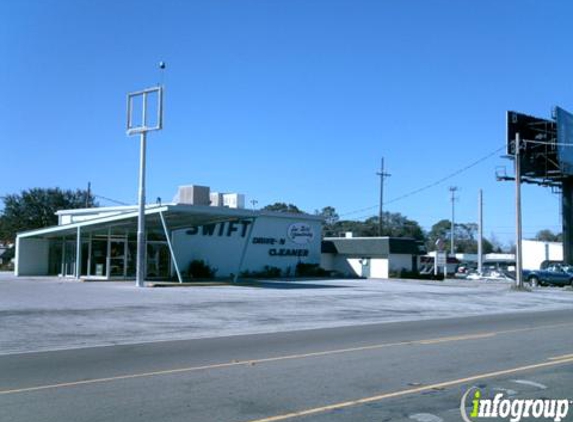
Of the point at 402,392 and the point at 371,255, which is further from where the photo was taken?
the point at 371,255

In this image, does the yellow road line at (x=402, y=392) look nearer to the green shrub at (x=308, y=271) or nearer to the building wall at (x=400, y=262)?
the green shrub at (x=308, y=271)

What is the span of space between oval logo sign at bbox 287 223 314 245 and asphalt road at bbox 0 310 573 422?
124 feet

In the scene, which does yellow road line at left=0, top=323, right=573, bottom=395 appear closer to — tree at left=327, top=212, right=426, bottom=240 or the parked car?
the parked car

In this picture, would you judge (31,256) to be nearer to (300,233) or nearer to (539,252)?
(300,233)

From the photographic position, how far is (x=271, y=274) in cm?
5047

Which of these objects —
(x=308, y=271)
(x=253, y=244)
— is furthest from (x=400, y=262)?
(x=253, y=244)

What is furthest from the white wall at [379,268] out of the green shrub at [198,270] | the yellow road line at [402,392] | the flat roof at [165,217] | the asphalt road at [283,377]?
the yellow road line at [402,392]

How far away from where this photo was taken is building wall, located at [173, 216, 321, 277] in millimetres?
46500

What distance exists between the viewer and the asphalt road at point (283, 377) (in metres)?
7.41

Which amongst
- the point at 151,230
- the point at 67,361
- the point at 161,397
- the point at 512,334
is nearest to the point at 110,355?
the point at 67,361

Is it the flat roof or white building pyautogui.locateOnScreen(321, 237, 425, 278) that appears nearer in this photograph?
the flat roof

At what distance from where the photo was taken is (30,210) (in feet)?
240

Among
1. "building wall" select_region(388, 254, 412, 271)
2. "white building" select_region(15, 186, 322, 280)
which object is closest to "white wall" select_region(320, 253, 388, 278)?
"building wall" select_region(388, 254, 412, 271)

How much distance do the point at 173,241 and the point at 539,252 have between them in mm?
66175
